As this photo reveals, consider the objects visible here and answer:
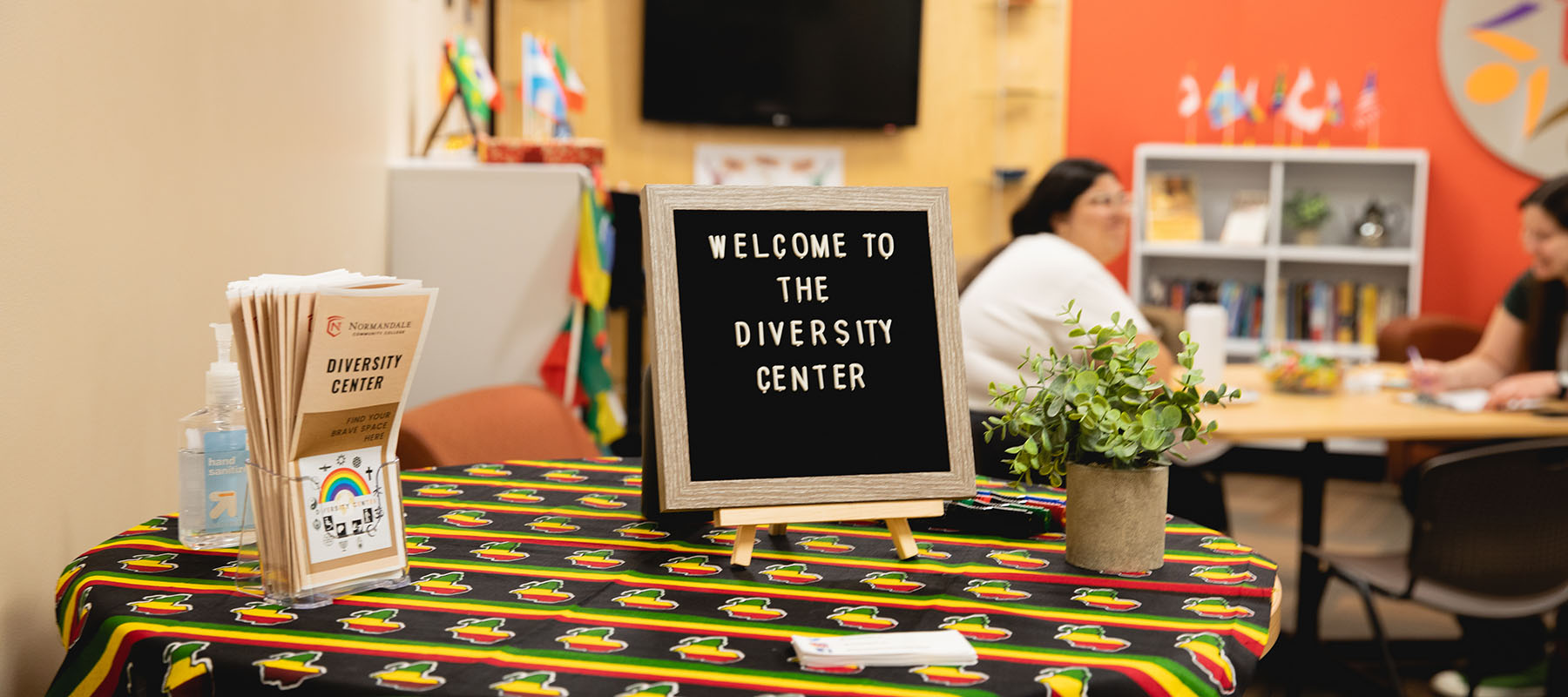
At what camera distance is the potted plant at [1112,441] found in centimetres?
130

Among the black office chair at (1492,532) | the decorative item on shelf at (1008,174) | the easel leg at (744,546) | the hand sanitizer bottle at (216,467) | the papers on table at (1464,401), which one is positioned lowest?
the black office chair at (1492,532)

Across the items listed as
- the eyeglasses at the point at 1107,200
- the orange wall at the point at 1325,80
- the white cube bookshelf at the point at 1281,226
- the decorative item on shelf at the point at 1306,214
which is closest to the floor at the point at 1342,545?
the white cube bookshelf at the point at 1281,226

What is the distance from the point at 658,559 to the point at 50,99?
Result: 1.01 m

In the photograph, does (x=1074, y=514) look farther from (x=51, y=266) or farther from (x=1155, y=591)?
(x=51, y=266)

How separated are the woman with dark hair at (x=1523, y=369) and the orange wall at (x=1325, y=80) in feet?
7.17

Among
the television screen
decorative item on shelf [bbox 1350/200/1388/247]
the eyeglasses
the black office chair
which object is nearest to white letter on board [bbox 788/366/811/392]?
the black office chair

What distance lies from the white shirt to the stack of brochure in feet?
5.77

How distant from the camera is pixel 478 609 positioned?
1.16 metres

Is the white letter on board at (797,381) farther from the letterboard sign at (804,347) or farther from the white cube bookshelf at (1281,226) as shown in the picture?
the white cube bookshelf at (1281,226)

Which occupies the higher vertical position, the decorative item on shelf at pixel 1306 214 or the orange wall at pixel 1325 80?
the orange wall at pixel 1325 80

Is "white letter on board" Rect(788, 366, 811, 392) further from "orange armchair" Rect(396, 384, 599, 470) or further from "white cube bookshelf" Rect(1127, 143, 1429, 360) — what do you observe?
"white cube bookshelf" Rect(1127, 143, 1429, 360)

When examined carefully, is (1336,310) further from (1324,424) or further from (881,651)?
(881,651)

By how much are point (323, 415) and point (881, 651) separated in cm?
57

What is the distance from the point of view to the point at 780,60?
5.76 meters
